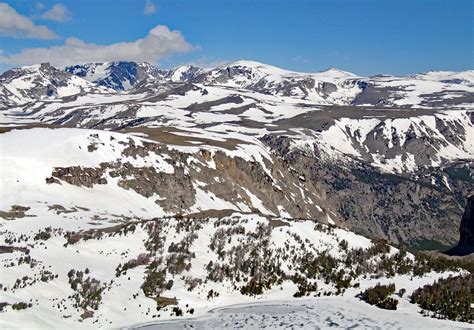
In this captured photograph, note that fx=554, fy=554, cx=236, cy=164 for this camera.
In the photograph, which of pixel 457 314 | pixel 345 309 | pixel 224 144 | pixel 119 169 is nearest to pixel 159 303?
pixel 345 309

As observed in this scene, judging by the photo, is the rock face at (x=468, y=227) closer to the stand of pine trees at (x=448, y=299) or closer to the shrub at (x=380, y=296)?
the stand of pine trees at (x=448, y=299)

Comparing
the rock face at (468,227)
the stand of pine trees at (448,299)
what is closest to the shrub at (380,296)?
the stand of pine trees at (448,299)

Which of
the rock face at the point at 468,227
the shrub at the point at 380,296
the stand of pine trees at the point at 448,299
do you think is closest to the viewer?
the stand of pine trees at the point at 448,299

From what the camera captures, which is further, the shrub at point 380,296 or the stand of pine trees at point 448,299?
the shrub at point 380,296

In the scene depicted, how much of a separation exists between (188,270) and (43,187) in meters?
34.8

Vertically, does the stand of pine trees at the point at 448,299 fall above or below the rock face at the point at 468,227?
above

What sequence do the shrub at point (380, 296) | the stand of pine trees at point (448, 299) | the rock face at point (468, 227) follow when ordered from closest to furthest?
the stand of pine trees at point (448, 299), the shrub at point (380, 296), the rock face at point (468, 227)

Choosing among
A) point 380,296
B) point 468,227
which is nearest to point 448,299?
point 380,296

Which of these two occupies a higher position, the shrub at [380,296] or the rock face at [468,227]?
the shrub at [380,296]

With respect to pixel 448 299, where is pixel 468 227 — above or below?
below

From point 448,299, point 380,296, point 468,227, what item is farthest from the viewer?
point 468,227

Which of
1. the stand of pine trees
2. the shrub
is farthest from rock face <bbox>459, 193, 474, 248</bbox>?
the shrub

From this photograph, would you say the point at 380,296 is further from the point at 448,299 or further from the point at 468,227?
the point at 468,227

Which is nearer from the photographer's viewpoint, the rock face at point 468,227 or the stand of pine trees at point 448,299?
the stand of pine trees at point 448,299
